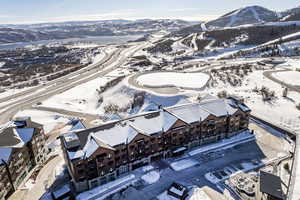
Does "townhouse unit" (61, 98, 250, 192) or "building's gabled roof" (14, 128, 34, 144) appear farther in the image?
"building's gabled roof" (14, 128, 34, 144)

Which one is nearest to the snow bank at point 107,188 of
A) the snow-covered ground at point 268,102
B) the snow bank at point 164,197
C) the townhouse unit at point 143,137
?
the townhouse unit at point 143,137

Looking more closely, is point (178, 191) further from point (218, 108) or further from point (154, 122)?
point (218, 108)

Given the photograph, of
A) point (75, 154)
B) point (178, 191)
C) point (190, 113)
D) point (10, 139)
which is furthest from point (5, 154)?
point (190, 113)

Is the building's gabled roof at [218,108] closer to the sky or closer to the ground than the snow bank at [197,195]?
closer to the sky

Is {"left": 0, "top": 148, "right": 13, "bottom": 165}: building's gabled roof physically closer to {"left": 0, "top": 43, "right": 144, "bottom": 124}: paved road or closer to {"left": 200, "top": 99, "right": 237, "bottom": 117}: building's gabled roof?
{"left": 0, "top": 43, "right": 144, "bottom": 124}: paved road

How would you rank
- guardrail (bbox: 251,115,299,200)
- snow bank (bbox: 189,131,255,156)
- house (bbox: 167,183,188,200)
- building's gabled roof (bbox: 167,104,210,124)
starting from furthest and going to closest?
snow bank (bbox: 189,131,255,156) < building's gabled roof (bbox: 167,104,210,124) < house (bbox: 167,183,188,200) < guardrail (bbox: 251,115,299,200)

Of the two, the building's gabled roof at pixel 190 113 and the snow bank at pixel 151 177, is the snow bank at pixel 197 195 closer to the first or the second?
the snow bank at pixel 151 177

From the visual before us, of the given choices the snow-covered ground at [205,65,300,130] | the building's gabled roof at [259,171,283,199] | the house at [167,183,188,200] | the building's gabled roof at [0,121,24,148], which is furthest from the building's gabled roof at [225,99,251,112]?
the building's gabled roof at [0,121,24,148]

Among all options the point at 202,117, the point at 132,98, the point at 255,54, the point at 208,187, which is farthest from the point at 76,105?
the point at 255,54
